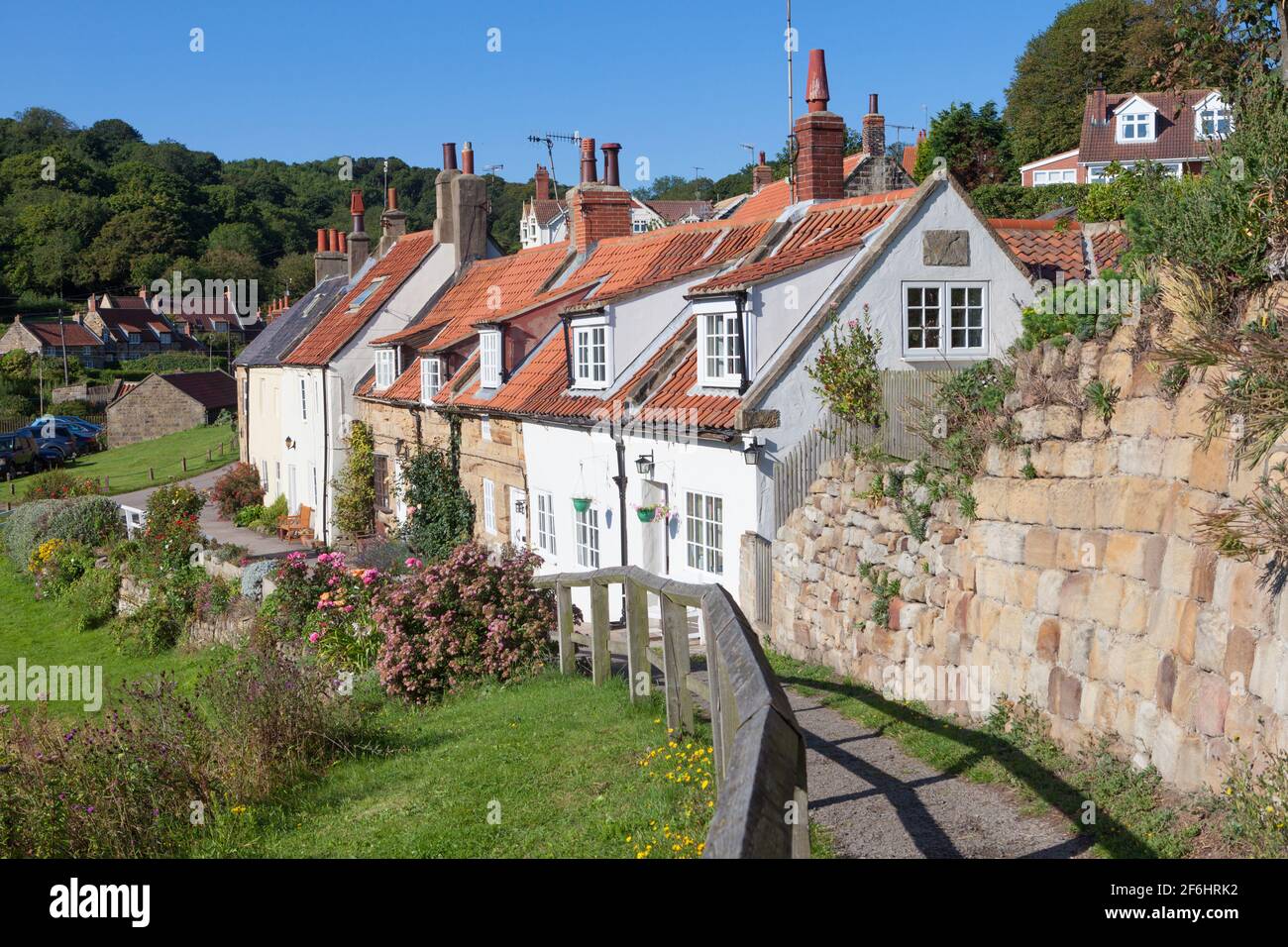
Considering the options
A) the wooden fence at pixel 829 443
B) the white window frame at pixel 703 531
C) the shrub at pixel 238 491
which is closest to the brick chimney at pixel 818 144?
the wooden fence at pixel 829 443

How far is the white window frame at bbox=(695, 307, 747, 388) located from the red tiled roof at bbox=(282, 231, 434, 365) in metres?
16.4

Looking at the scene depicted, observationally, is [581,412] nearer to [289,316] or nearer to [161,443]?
[289,316]

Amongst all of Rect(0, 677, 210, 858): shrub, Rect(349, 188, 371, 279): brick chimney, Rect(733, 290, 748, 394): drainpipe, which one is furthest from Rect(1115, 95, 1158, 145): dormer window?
Rect(0, 677, 210, 858): shrub

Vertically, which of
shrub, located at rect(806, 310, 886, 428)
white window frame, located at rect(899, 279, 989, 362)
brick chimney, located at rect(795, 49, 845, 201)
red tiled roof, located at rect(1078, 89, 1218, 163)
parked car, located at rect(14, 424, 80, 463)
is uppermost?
red tiled roof, located at rect(1078, 89, 1218, 163)

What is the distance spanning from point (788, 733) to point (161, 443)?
213 ft

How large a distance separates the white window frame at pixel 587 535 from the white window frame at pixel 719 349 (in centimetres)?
351

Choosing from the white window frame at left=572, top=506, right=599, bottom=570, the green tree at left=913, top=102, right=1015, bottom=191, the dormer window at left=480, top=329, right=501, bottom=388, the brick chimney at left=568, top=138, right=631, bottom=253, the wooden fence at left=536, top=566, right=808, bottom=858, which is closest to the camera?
the wooden fence at left=536, top=566, right=808, bottom=858

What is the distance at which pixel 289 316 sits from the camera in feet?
133

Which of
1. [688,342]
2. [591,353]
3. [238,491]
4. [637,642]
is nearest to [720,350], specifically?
[688,342]

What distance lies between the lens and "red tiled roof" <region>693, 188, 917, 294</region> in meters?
16.0

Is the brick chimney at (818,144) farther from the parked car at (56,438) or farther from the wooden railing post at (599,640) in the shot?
the parked car at (56,438)

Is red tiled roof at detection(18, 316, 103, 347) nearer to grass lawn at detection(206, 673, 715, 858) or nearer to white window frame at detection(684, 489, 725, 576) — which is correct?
white window frame at detection(684, 489, 725, 576)

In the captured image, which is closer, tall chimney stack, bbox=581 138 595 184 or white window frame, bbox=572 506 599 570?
white window frame, bbox=572 506 599 570
